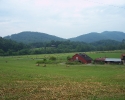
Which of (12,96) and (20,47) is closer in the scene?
(12,96)

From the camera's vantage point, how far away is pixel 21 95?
527 inches

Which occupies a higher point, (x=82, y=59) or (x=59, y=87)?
(x=82, y=59)

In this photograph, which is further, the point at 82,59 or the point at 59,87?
the point at 82,59

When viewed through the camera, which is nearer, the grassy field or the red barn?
the grassy field

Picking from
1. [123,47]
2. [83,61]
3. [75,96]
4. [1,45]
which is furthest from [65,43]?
[75,96]

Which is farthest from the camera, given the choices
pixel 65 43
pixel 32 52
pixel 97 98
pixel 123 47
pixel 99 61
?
pixel 65 43

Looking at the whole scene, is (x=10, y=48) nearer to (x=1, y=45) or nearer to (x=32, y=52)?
(x=1, y=45)

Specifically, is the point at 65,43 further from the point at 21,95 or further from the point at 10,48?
the point at 21,95

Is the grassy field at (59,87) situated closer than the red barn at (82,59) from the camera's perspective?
Yes

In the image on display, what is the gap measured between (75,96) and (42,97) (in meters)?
2.34

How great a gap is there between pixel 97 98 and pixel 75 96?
5.34 ft

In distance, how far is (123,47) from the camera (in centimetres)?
17350

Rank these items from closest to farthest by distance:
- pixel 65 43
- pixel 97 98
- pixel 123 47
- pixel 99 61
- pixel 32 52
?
pixel 97 98, pixel 99 61, pixel 32 52, pixel 123 47, pixel 65 43

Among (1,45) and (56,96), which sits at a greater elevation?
(1,45)
